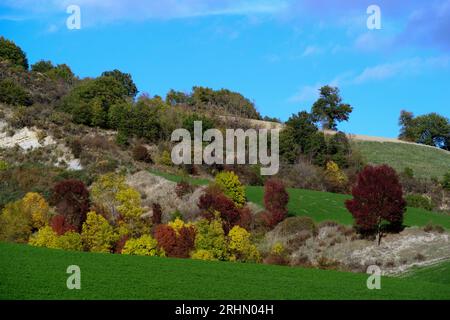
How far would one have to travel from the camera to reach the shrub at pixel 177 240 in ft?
112

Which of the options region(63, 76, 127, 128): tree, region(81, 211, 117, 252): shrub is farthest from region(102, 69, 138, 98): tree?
region(81, 211, 117, 252): shrub

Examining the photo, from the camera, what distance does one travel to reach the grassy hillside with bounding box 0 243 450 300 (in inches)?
814

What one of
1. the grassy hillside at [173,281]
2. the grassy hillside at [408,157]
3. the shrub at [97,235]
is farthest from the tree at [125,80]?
the grassy hillside at [173,281]

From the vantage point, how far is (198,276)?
24484 mm

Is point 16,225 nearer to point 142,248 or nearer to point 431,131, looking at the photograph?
point 142,248

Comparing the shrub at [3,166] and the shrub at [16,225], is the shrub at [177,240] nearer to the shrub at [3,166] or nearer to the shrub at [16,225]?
the shrub at [16,225]

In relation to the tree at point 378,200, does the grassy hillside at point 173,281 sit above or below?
below

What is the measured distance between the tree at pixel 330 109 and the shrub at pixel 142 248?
58904 millimetres

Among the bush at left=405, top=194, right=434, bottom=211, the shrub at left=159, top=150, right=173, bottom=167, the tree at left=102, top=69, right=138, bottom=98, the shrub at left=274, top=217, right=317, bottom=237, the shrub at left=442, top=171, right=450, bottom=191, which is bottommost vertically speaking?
the shrub at left=274, top=217, right=317, bottom=237

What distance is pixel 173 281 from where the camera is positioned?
23016 millimetres

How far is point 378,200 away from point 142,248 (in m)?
13.3

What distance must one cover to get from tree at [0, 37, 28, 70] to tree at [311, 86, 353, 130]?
42951 mm

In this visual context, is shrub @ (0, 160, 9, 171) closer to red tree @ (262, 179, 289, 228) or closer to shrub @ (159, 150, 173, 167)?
shrub @ (159, 150, 173, 167)

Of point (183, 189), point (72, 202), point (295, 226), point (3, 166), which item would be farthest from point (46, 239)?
point (3, 166)
